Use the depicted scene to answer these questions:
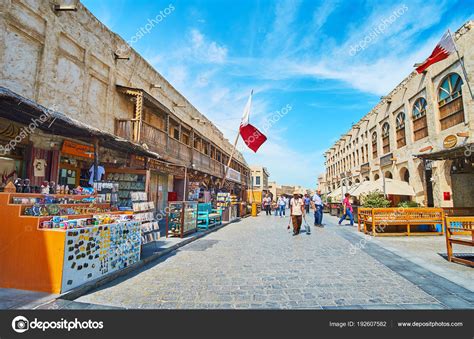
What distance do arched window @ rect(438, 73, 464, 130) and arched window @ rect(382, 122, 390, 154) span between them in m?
6.47

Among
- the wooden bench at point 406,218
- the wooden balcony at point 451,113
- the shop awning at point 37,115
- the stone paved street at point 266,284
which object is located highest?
the wooden balcony at point 451,113

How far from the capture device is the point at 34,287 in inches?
146

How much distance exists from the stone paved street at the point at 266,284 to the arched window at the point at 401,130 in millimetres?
14444

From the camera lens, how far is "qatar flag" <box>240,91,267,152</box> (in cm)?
1817

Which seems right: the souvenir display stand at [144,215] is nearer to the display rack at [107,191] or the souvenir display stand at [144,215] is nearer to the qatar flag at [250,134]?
the display rack at [107,191]

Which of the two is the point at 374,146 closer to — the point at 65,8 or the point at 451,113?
the point at 451,113

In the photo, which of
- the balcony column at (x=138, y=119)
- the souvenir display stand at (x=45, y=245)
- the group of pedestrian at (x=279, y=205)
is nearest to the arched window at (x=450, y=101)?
the group of pedestrian at (x=279, y=205)

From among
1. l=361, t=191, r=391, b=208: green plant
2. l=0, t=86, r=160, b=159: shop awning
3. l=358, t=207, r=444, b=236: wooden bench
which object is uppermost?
l=0, t=86, r=160, b=159: shop awning

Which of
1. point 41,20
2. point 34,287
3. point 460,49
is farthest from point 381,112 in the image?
point 34,287

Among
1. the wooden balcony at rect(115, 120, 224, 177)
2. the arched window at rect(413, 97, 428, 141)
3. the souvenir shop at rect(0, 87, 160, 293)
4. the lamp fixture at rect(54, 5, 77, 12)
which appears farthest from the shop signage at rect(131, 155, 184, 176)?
the arched window at rect(413, 97, 428, 141)

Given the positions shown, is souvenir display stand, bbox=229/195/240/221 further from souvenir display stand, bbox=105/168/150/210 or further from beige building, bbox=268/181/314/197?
beige building, bbox=268/181/314/197

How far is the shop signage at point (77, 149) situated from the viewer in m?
7.70

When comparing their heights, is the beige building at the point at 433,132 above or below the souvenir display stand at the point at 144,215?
above
